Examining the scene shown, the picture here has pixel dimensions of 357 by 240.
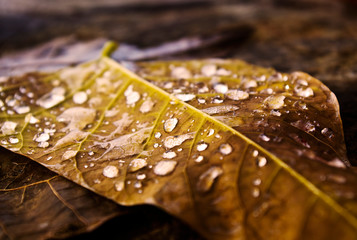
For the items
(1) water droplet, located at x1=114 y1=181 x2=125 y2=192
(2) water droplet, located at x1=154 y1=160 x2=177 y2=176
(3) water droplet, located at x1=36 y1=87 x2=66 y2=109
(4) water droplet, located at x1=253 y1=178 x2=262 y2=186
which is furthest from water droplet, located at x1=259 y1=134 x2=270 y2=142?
(3) water droplet, located at x1=36 y1=87 x2=66 y2=109

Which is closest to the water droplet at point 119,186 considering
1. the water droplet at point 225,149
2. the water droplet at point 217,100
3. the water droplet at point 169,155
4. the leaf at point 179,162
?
the leaf at point 179,162

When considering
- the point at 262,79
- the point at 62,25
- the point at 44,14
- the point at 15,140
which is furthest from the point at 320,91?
the point at 44,14

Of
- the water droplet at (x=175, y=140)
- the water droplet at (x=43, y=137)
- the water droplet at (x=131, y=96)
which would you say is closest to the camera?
the water droplet at (x=175, y=140)

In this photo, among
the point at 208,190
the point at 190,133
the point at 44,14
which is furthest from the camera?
the point at 44,14

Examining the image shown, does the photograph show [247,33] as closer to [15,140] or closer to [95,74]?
[95,74]

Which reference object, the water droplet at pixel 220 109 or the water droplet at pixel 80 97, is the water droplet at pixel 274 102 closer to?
the water droplet at pixel 220 109

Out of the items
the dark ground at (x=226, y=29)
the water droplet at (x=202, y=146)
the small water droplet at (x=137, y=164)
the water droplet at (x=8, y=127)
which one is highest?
the water droplet at (x=8, y=127)

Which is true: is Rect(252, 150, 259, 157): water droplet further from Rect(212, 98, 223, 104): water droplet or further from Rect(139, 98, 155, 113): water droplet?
Rect(139, 98, 155, 113): water droplet
